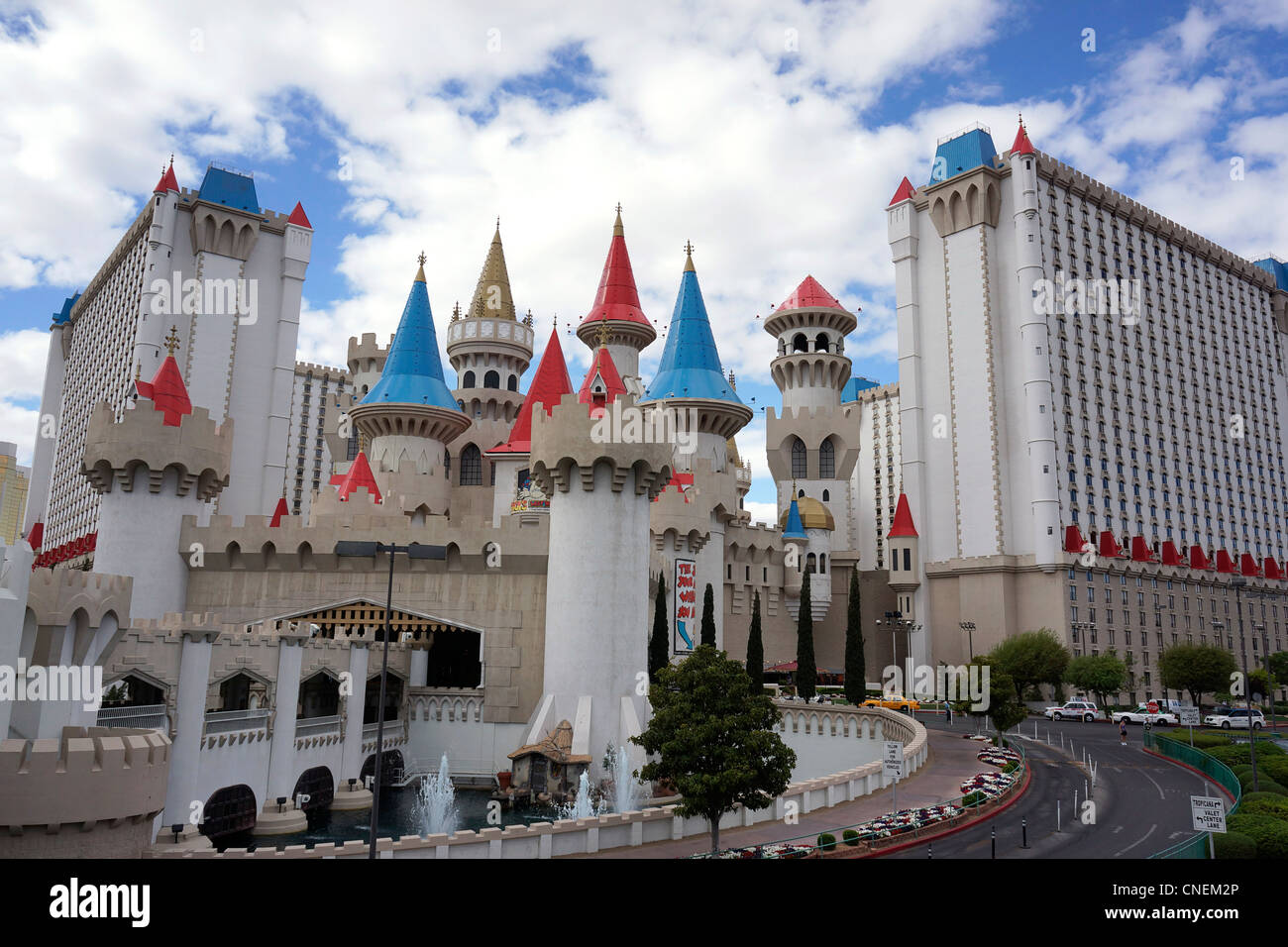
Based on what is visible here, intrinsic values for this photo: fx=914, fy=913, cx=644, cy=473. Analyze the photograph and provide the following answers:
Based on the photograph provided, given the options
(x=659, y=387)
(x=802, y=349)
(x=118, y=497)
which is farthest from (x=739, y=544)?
(x=118, y=497)

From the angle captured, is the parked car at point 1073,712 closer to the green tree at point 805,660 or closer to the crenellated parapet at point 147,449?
the green tree at point 805,660

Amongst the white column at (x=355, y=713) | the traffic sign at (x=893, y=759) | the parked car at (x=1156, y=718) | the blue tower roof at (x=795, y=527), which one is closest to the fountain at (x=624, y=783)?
the traffic sign at (x=893, y=759)

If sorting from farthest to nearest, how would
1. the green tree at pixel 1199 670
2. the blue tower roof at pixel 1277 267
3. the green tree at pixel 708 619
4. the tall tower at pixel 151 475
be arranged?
the blue tower roof at pixel 1277 267, the green tree at pixel 1199 670, the green tree at pixel 708 619, the tall tower at pixel 151 475

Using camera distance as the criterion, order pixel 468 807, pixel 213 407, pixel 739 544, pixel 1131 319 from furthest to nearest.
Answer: pixel 1131 319
pixel 213 407
pixel 739 544
pixel 468 807

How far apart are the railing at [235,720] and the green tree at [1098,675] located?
171ft

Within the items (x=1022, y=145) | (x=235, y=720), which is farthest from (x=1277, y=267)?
(x=235, y=720)

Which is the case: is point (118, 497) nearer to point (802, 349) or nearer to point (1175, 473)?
point (802, 349)

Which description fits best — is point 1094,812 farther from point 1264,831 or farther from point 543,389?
point 543,389

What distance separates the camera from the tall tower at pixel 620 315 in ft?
203

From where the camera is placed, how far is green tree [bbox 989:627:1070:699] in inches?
2367

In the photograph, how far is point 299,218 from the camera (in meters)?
76.0

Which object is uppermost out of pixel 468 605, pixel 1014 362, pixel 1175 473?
pixel 1014 362
